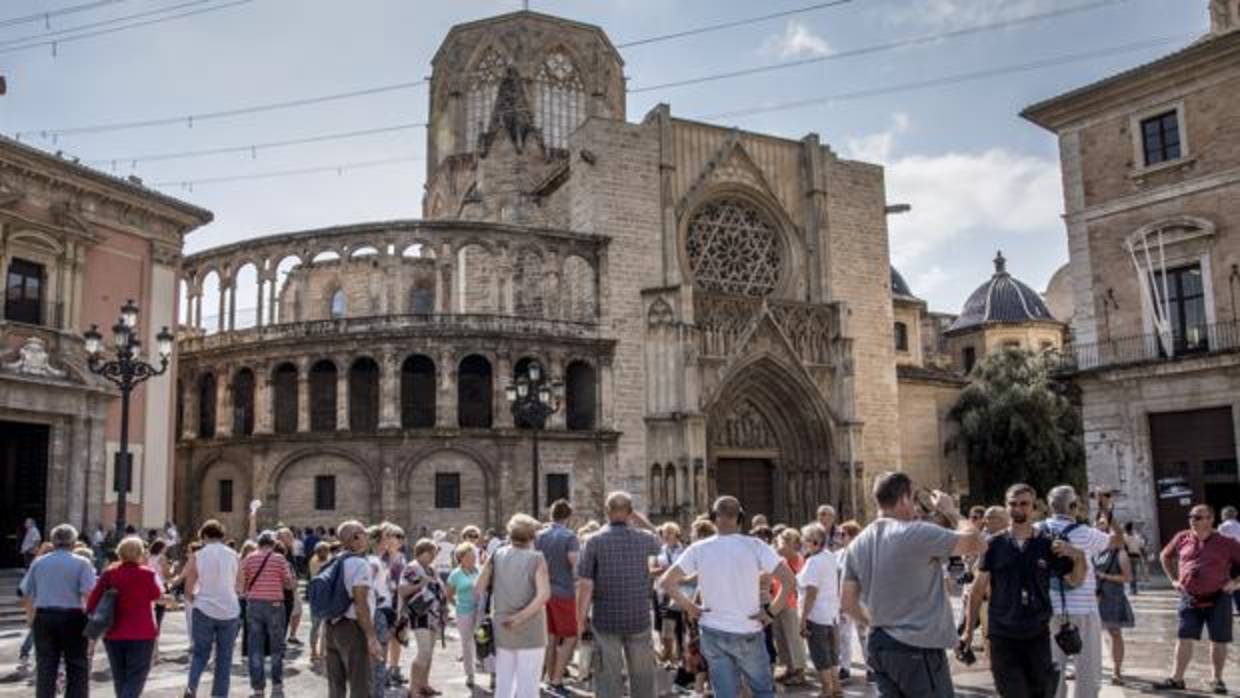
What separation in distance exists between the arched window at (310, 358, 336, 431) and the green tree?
77.1 ft

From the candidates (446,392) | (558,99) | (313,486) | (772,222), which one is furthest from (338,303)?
(772,222)

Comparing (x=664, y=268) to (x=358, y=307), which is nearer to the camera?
(x=664, y=268)

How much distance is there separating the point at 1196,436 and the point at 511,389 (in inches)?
629

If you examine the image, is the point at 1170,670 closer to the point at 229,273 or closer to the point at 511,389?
the point at 511,389

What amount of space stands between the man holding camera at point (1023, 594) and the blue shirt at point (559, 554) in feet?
12.1

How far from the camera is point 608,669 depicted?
7973 mm

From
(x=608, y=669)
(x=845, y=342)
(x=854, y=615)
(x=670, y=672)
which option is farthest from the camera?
(x=845, y=342)

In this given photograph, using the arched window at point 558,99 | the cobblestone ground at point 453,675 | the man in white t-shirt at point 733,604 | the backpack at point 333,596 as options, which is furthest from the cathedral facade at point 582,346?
the man in white t-shirt at point 733,604

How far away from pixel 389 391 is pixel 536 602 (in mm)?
24049

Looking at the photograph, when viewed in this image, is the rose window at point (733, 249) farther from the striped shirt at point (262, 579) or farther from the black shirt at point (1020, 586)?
the black shirt at point (1020, 586)

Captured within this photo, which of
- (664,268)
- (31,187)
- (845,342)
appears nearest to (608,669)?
(31,187)

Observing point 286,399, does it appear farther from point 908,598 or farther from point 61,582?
point 908,598

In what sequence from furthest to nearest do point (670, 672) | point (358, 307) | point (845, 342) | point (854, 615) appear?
point (358, 307)
point (845, 342)
point (670, 672)
point (854, 615)

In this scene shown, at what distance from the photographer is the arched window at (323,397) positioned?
107 ft
